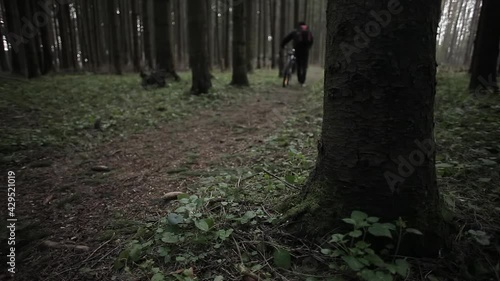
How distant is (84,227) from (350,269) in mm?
2122

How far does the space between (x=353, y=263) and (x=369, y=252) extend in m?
0.12

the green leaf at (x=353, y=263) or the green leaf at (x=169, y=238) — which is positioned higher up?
the green leaf at (x=353, y=263)

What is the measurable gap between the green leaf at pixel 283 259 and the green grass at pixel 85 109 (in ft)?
13.0

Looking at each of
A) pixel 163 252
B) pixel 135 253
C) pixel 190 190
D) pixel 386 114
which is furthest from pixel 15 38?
pixel 386 114

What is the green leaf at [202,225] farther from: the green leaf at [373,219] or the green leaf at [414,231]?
the green leaf at [414,231]

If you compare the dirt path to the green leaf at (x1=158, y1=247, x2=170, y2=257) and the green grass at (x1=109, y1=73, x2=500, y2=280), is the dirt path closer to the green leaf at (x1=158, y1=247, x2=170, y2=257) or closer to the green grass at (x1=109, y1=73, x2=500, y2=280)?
the green grass at (x1=109, y1=73, x2=500, y2=280)

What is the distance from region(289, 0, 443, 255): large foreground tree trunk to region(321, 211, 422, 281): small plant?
0.45 ft

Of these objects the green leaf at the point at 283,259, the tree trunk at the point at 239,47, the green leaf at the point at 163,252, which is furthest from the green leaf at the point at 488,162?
the tree trunk at the point at 239,47

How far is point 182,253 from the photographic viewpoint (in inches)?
78.2

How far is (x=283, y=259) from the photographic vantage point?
6.09 ft

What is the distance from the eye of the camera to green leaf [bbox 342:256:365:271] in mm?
1536

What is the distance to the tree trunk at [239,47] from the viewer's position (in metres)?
9.84

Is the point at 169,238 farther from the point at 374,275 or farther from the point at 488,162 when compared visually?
the point at 488,162

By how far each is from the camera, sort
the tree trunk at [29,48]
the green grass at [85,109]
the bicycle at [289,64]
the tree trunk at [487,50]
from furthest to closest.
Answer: the tree trunk at [29,48] < the bicycle at [289,64] < the tree trunk at [487,50] < the green grass at [85,109]
